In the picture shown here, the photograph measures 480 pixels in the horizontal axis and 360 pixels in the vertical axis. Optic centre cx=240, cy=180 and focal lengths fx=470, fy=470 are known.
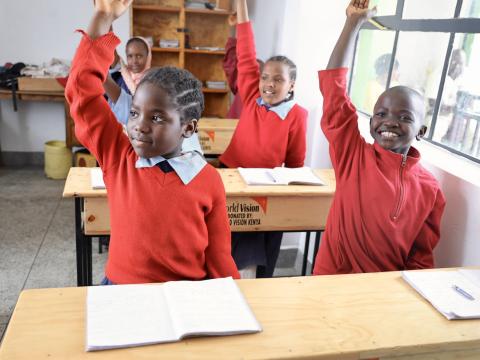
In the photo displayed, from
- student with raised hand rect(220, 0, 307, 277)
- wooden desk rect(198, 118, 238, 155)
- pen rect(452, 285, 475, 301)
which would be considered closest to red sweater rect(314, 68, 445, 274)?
pen rect(452, 285, 475, 301)

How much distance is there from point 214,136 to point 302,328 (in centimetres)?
271

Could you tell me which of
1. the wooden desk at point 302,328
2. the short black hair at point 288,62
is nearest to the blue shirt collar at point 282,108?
the short black hair at point 288,62

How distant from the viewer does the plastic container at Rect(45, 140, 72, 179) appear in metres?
4.67

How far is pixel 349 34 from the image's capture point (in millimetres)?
1611

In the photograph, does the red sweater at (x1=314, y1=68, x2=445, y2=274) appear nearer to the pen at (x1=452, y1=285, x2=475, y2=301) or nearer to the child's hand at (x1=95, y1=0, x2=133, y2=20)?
the pen at (x1=452, y1=285, x2=475, y2=301)

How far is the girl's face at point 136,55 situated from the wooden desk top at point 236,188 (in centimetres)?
112

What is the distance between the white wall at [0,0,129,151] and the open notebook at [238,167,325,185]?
3281 mm

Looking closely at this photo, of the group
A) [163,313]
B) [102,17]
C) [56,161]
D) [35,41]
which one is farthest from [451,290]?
[35,41]

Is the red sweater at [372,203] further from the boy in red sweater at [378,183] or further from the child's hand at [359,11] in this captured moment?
the child's hand at [359,11]

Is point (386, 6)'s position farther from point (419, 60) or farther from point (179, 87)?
point (179, 87)

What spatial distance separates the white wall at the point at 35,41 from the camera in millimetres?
4797

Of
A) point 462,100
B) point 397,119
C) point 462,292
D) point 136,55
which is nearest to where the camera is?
point 462,292

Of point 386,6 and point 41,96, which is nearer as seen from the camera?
point 386,6

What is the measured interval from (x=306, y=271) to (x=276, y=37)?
5.94 feet
